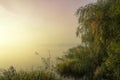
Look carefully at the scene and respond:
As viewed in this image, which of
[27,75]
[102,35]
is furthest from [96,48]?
[27,75]

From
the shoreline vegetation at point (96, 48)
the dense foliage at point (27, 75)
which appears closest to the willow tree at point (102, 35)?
the shoreline vegetation at point (96, 48)

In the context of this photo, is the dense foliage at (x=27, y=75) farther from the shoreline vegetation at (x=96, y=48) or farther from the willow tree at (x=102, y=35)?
the willow tree at (x=102, y=35)

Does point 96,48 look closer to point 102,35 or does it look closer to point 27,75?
point 102,35

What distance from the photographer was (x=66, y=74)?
20391 mm

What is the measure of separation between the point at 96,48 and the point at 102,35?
1106mm

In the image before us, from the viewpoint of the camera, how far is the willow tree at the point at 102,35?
1543cm

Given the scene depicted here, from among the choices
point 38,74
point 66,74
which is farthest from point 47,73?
point 66,74

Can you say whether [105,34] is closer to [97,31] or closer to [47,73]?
[97,31]

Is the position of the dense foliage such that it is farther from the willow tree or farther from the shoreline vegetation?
the willow tree

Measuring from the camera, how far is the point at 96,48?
17.0 m

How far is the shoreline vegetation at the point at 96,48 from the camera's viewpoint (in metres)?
15.4

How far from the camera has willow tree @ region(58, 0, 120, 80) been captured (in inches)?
607

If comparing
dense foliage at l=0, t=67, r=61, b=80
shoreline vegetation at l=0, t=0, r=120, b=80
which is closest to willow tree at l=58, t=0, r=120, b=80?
shoreline vegetation at l=0, t=0, r=120, b=80

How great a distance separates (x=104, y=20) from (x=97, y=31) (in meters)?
0.64
